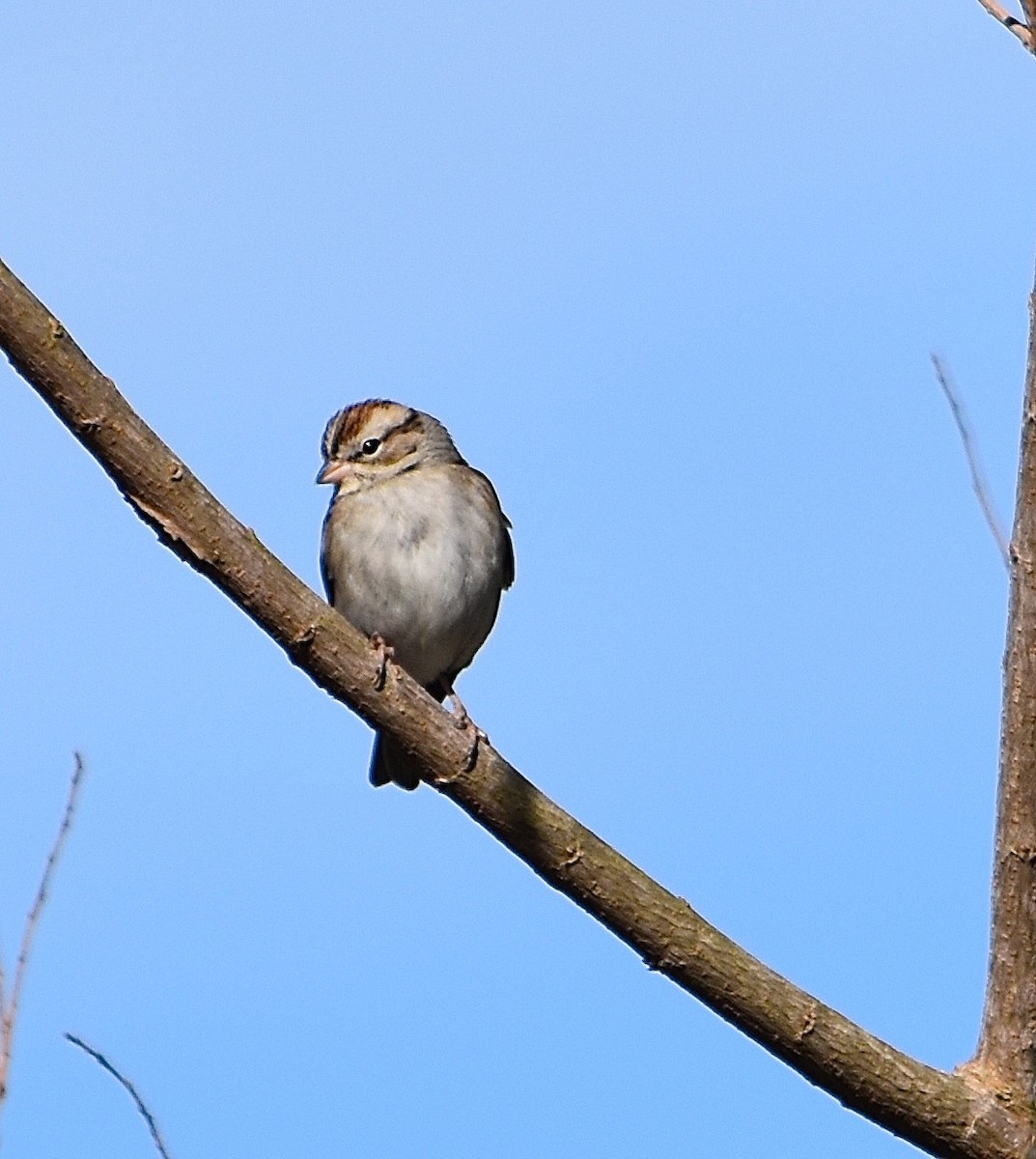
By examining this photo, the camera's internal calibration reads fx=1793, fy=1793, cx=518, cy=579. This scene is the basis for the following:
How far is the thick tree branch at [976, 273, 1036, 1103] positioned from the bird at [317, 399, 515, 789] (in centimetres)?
304

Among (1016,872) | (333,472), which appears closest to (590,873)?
(1016,872)

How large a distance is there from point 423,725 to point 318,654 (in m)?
0.42

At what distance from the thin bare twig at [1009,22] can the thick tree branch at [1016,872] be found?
128 centimetres

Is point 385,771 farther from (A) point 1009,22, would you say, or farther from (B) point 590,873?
(A) point 1009,22

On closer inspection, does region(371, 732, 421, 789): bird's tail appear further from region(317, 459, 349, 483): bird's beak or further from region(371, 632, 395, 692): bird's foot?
region(371, 632, 395, 692): bird's foot

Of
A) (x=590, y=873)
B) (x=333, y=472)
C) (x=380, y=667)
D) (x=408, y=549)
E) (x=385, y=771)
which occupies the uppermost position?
(x=333, y=472)

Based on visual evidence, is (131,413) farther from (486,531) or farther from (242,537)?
(486,531)

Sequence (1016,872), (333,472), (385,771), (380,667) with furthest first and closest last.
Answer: (333,472)
(385,771)
(1016,872)
(380,667)

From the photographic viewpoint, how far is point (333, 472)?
8258 mm

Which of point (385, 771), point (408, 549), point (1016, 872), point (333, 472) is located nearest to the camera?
point (1016, 872)

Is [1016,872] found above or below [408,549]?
below

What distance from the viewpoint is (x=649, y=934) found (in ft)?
16.3

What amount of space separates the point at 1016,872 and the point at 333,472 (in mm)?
4076

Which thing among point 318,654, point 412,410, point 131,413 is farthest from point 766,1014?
point 412,410
